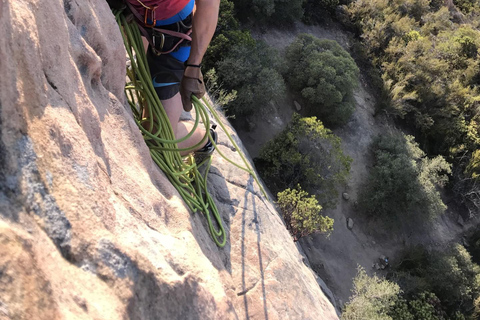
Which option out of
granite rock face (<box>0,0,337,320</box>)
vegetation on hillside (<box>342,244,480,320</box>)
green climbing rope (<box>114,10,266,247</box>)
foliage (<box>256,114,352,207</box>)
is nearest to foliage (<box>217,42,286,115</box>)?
foliage (<box>256,114,352,207</box>)

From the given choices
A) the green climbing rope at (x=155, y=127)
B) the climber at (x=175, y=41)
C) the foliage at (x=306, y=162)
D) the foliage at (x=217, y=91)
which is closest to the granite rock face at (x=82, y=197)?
the green climbing rope at (x=155, y=127)

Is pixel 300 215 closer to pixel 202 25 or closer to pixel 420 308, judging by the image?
pixel 420 308

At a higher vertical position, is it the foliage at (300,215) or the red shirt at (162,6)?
the red shirt at (162,6)

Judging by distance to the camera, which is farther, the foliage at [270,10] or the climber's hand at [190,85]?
the foliage at [270,10]

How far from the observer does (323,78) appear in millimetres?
10789

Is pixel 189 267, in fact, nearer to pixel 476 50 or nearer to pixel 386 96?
pixel 386 96

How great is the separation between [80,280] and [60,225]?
197 millimetres

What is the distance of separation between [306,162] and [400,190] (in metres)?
3.56

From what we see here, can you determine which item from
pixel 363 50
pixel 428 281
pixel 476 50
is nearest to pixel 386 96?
pixel 363 50

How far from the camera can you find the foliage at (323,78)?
1080 cm

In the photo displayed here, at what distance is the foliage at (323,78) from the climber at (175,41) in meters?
8.69

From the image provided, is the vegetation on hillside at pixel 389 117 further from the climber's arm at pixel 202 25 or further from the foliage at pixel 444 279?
the climber's arm at pixel 202 25

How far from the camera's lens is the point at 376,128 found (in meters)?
12.5

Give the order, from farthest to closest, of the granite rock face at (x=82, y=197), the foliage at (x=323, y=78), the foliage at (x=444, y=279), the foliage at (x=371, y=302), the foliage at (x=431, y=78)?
the foliage at (x=431, y=78)
the foliage at (x=323, y=78)
the foliage at (x=444, y=279)
the foliage at (x=371, y=302)
the granite rock face at (x=82, y=197)
